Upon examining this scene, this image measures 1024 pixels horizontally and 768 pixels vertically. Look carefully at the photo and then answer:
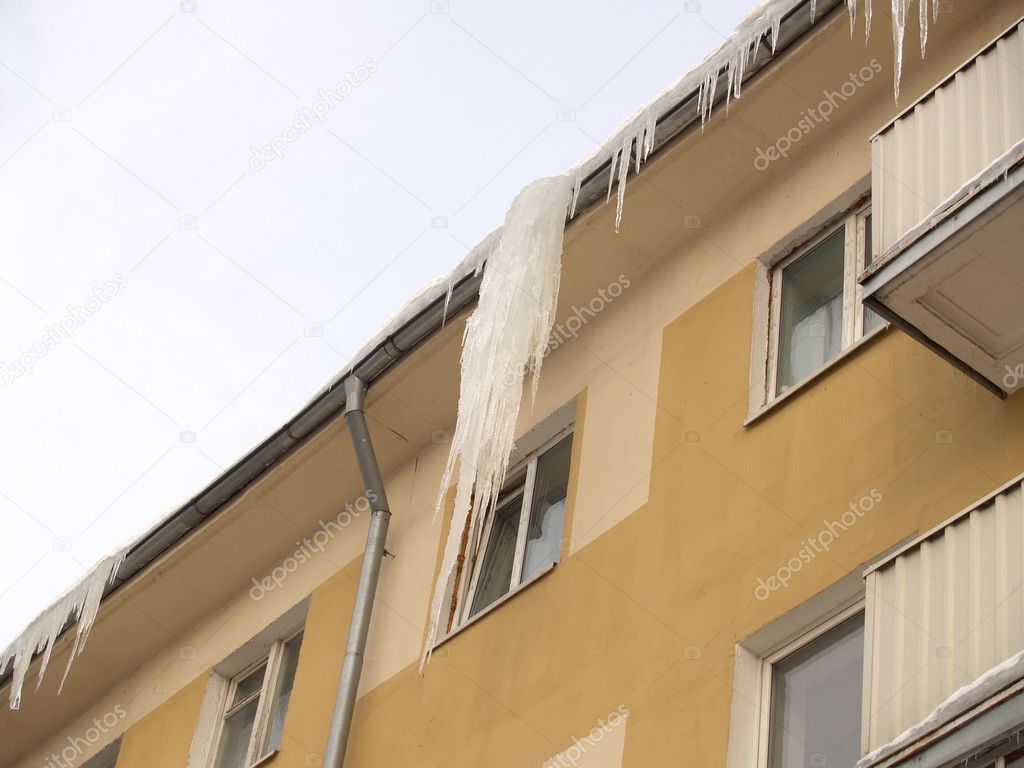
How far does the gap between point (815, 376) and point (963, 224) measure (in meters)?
1.41

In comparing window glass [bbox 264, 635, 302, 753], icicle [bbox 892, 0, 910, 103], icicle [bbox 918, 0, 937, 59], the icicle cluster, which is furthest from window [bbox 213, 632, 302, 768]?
icicle [bbox 918, 0, 937, 59]

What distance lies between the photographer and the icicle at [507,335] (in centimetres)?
841

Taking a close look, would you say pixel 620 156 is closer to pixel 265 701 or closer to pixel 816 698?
pixel 816 698

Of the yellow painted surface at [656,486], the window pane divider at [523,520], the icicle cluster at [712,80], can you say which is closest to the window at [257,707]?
the yellow painted surface at [656,486]

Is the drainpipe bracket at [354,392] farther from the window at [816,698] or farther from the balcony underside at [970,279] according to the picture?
the balcony underside at [970,279]

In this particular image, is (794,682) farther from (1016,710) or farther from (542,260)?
(542,260)

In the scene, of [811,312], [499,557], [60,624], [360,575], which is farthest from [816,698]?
[60,624]

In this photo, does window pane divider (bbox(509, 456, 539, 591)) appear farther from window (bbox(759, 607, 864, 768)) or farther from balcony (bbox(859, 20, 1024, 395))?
balcony (bbox(859, 20, 1024, 395))

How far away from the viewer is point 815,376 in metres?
6.91

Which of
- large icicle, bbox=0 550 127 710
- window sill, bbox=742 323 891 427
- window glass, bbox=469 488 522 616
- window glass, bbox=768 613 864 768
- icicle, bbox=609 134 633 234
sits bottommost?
window glass, bbox=768 613 864 768

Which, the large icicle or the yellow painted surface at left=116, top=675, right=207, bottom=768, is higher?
the large icicle

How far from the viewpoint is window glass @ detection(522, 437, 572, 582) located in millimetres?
8258

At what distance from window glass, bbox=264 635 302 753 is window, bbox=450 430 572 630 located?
152cm

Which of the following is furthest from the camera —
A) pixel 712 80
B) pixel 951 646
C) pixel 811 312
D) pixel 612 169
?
pixel 612 169
